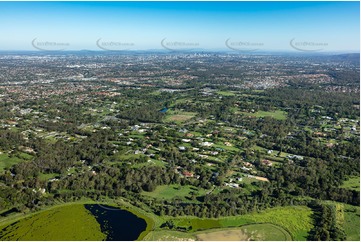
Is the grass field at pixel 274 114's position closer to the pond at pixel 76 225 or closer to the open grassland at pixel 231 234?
the open grassland at pixel 231 234

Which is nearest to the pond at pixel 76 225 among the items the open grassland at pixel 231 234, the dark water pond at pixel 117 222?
the dark water pond at pixel 117 222

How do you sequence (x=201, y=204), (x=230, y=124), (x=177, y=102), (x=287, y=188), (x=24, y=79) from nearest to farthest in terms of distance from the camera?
(x=201, y=204) < (x=287, y=188) < (x=230, y=124) < (x=177, y=102) < (x=24, y=79)

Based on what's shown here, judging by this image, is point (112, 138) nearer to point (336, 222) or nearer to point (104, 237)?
point (104, 237)

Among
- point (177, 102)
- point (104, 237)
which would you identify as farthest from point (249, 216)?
point (177, 102)

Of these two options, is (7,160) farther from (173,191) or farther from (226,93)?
(226,93)

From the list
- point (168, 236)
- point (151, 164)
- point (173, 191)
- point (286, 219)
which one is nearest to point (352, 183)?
point (286, 219)

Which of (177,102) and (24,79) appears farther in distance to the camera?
(24,79)

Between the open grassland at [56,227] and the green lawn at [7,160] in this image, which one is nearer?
the open grassland at [56,227]
